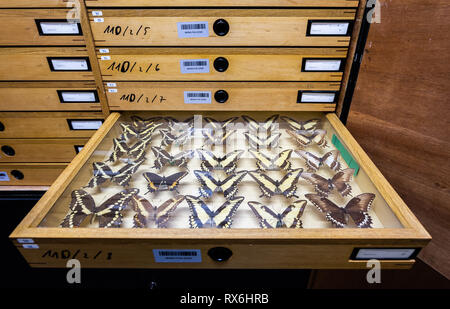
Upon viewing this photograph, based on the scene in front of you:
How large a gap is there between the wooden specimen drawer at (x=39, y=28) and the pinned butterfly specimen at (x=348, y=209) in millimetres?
980

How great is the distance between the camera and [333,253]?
604 millimetres

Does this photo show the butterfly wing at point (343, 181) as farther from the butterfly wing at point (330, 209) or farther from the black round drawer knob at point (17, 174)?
the black round drawer knob at point (17, 174)

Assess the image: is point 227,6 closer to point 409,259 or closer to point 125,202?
point 125,202

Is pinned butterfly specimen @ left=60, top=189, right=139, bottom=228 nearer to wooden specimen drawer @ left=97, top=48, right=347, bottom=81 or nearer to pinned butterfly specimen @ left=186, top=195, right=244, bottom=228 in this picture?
pinned butterfly specimen @ left=186, top=195, right=244, bottom=228

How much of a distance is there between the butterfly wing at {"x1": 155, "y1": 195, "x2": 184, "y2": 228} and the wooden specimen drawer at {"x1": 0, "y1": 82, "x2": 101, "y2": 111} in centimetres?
62

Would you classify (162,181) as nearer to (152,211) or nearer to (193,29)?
(152,211)

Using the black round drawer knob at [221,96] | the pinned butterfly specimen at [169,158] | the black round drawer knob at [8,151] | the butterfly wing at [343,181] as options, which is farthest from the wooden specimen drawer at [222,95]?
the black round drawer knob at [8,151]

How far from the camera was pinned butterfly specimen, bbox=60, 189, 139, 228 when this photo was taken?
2.18ft

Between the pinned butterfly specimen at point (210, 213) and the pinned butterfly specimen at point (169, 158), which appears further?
the pinned butterfly specimen at point (169, 158)

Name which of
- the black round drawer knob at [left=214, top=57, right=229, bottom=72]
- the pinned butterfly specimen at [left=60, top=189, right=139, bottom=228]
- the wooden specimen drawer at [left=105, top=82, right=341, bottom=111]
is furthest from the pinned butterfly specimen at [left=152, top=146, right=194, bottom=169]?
the black round drawer knob at [left=214, top=57, right=229, bottom=72]

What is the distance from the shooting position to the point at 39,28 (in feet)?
3.11

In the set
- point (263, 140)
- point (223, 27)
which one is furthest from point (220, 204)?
point (223, 27)

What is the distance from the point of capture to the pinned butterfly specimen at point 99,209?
0.67 metres
